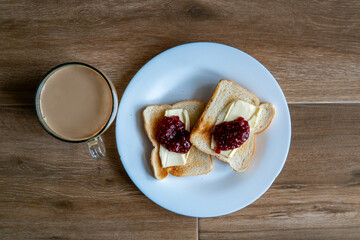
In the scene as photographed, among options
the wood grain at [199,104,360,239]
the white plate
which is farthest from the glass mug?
the wood grain at [199,104,360,239]

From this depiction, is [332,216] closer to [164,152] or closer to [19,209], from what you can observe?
[164,152]

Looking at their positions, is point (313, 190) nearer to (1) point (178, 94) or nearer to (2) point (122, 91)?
(1) point (178, 94)

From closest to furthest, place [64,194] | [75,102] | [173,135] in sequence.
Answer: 1. [75,102]
2. [173,135]
3. [64,194]

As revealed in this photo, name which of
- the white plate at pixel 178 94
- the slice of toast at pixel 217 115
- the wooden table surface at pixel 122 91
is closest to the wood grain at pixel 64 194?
the wooden table surface at pixel 122 91

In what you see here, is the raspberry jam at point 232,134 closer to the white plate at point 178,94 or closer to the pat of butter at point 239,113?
the pat of butter at point 239,113

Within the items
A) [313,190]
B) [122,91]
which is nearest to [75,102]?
[122,91]
